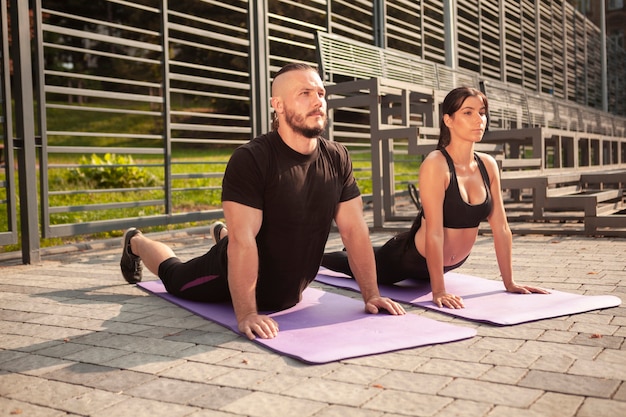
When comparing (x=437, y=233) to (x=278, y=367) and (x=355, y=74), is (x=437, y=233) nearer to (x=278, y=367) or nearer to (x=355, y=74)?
(x=278, y=367)

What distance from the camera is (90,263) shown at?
6.20 meters

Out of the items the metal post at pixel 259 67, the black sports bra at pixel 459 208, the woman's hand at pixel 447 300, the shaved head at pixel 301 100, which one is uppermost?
the metal post at pixel 259 67

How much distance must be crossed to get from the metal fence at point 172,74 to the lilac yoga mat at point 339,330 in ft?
10.7

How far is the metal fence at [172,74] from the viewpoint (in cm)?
634

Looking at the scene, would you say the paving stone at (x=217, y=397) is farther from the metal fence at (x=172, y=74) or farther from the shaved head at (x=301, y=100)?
the metal fence at (x=172, y=74)

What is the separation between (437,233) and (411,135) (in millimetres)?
3789

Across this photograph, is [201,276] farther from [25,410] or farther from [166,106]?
[166,106]

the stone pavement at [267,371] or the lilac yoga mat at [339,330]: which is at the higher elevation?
the lilac yoga mat at [339,330]

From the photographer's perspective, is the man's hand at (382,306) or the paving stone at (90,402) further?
the man's hand at (382,306)

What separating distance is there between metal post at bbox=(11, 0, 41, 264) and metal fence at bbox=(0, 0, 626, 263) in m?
0.01

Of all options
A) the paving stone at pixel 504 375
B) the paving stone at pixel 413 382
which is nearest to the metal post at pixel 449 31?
the paving stone at pixel 504 375

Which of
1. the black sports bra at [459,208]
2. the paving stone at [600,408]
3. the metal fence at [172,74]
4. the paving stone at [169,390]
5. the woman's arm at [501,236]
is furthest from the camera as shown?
the metal fence at [172,74]

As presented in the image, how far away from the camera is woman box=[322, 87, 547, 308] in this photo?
12.9 feet

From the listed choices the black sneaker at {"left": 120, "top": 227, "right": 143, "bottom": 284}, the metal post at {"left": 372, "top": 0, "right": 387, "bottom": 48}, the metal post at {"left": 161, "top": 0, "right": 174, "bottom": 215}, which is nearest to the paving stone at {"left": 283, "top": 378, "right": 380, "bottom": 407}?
the black sneaker at {"left": 120, "top": 227, "right": 143, "bottom": 284}
